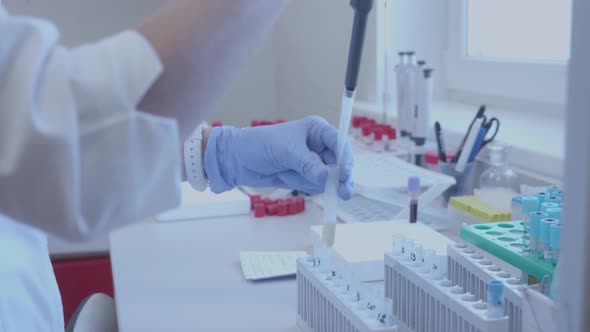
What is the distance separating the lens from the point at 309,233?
1.63 meters

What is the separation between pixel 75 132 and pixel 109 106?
1.3 inches

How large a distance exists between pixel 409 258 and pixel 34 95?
1.87 ft

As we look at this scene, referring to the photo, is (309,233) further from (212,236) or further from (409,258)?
(409,258)

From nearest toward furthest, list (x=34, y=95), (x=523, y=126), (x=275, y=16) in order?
(x=34, y=95), (x=275, y=16), (x=523, y=126)

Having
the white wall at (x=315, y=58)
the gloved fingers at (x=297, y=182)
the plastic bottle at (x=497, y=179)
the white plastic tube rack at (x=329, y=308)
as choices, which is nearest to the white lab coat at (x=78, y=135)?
the white plastic tube rack at (x=329, y=308)

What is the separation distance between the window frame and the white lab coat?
1391 mm

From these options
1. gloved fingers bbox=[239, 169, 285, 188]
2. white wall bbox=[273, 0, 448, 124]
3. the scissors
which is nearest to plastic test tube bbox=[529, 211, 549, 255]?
gloved fingers bbox=[239, 169, 285, 188]

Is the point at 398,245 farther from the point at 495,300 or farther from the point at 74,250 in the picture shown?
the point at 74,250

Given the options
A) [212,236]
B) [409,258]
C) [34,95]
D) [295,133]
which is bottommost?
[212,236]

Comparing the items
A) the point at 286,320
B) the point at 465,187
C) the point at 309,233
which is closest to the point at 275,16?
the point at 286,320

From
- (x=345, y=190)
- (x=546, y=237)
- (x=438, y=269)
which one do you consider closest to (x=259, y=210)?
(x=345, y=190)

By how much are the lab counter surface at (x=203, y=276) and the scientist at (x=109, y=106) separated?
1.81ft

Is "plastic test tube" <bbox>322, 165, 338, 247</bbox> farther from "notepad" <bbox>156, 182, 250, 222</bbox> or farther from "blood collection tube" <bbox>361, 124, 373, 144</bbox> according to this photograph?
"blood collection tube" <bbox>361, 124, 373, 144</bbox>

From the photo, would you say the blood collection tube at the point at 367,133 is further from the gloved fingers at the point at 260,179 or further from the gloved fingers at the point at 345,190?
the gloved fingers at the point at 345,190
